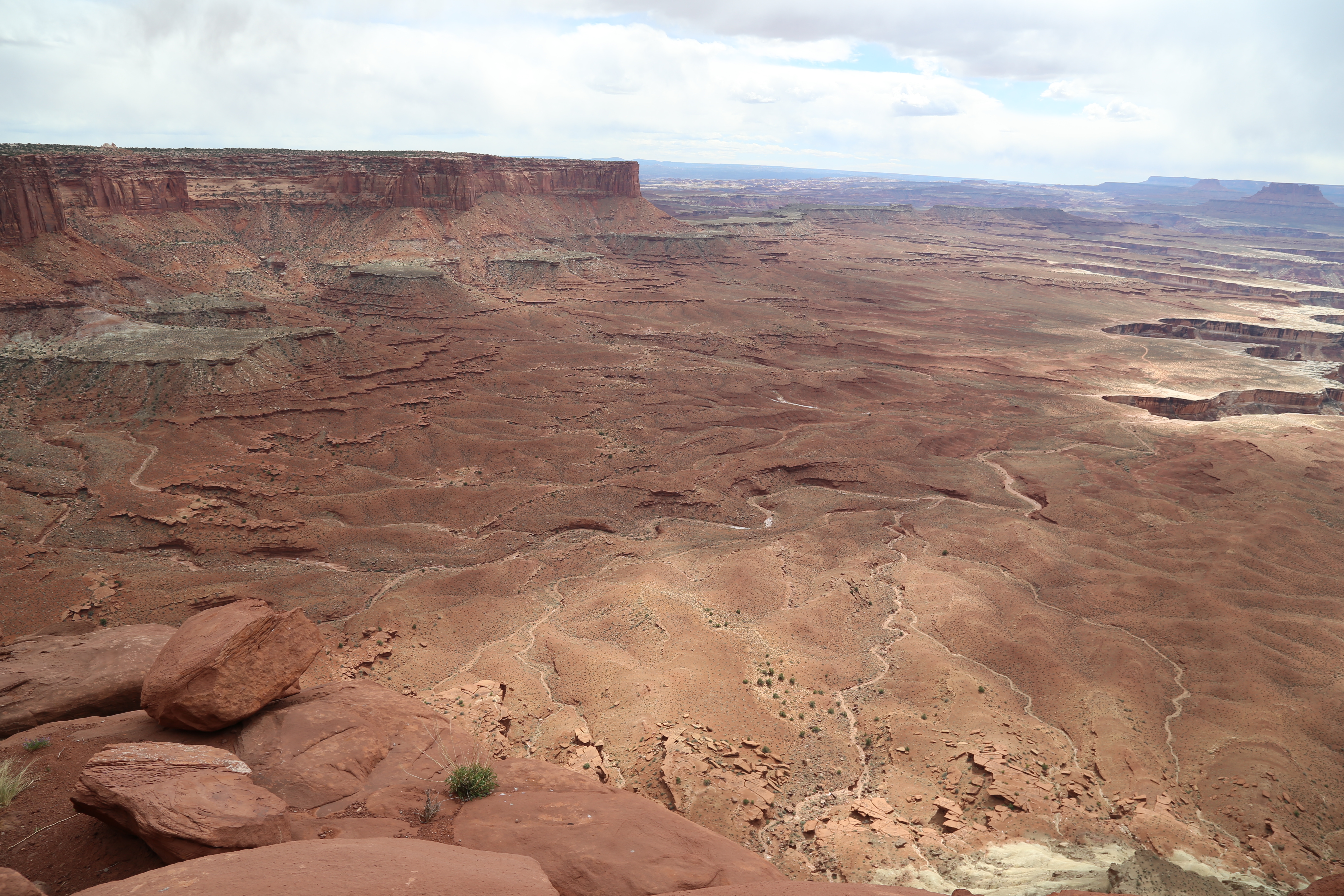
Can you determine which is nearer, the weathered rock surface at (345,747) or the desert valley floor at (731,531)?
the weathered rock surface at (345,747)

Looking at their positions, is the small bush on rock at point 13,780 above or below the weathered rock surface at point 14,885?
below

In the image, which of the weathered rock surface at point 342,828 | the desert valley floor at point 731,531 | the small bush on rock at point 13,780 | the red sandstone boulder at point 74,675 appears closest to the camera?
the small bush on rock at point 13,780

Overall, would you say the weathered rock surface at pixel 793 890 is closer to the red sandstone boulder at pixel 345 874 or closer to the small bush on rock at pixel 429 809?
the red sandstone boulder at pixel 345 874

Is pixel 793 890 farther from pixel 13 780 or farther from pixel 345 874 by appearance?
pixel 13 780

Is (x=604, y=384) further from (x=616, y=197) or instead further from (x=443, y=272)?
(x=616, y=197)

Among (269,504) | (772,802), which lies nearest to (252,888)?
(772,802)

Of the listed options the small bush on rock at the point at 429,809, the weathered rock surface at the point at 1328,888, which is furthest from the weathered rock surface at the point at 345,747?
the weathered rock surface at the point at 1328,888

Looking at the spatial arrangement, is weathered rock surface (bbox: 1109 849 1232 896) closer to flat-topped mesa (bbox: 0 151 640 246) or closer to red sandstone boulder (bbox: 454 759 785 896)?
red sandstone boulder (bbox: 454 759 785 896)

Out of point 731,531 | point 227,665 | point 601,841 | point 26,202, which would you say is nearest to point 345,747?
point 227,665
